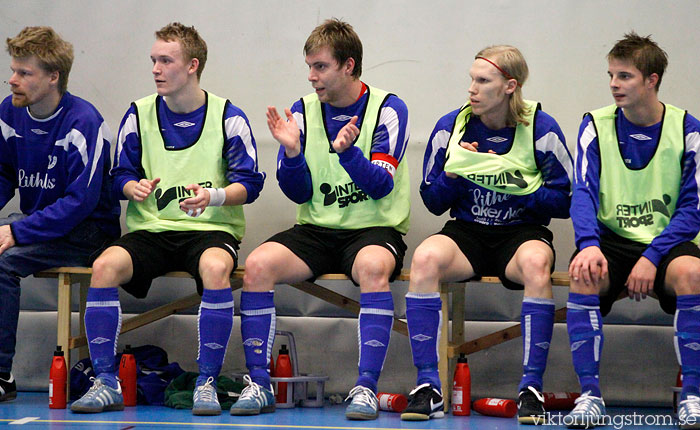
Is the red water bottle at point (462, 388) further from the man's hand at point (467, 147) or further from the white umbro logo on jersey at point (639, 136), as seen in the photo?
the white umbro logo on jersey at point (639, 136)

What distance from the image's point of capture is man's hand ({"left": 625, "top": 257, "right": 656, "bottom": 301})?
3.82 metres

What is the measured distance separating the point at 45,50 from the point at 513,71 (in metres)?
2.27

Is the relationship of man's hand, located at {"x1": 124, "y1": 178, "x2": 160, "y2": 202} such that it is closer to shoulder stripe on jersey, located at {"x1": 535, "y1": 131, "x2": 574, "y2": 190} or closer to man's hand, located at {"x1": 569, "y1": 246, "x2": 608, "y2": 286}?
shoulder stripe on jersey, located at {"x1": 535, "y1": 131, "x2": 574, "y2": 190}

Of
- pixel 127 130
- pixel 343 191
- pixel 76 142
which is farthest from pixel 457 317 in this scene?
pixel 76 142

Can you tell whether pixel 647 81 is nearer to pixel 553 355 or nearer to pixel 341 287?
pixel 553 355

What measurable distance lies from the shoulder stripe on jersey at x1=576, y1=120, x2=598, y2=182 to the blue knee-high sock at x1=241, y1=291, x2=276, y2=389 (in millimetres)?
1489

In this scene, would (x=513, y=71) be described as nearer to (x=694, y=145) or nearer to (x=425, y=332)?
(x=694, y=145)

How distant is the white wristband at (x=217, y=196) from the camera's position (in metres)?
4.23

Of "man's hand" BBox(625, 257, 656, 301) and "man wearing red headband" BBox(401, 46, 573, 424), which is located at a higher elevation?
"man wearing red headband" BBox(401, 46, 573, 424)

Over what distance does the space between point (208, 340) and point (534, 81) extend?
7.49 ft

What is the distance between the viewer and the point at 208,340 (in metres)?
3.99

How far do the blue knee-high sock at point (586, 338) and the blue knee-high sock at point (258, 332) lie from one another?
1.28 m

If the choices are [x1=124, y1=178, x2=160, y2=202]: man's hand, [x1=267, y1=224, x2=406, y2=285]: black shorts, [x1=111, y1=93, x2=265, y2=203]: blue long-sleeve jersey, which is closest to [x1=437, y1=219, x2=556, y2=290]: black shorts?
[x1=267, y1=224, x2=406, y2=285]: black shorts

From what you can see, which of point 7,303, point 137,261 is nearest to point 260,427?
point 137,261
